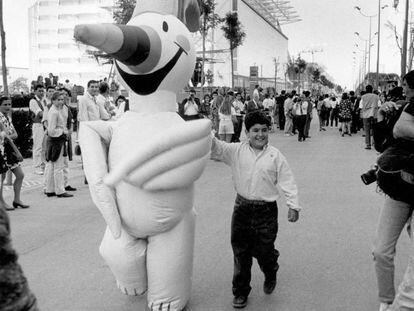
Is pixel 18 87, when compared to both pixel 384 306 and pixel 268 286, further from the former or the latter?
pixel 384 306

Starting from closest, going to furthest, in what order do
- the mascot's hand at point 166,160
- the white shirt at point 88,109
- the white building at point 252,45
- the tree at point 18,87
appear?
the mascot's hand at point 166,160 < the white shirt at point 88,109 < the tree at point 18,87 < the white building at point 252,45

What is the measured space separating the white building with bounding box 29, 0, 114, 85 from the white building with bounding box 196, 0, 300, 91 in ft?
72.9

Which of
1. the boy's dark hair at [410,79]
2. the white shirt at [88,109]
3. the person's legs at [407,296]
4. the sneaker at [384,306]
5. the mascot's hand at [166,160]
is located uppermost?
the boy's dark hair at [410,79]

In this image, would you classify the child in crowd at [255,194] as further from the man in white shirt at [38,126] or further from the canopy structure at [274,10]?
the canopy structure at [274,10]

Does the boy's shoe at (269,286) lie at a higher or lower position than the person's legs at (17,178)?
lower

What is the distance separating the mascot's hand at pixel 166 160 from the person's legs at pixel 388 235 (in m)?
1.26

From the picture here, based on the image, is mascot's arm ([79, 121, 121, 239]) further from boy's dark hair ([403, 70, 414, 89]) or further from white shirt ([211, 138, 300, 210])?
boy's dark hair ([403, 70, 414, 89])

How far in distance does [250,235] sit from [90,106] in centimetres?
529

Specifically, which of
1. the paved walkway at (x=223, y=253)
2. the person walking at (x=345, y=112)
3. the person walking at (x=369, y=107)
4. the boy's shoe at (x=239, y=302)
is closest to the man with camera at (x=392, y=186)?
the paved walkway at (x=223, y=253)

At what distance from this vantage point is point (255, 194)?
358 centimetres

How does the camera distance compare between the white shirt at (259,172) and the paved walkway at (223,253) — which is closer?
the white shirt at (259,172)

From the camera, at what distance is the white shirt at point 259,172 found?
3580mm

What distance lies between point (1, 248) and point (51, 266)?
3302 millimetres

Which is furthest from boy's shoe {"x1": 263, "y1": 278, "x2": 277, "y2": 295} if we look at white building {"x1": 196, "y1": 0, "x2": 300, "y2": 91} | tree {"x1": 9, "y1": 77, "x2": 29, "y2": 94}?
white building {"x1": 196, "y1": 0, "x2": 300, "y2": 91}
